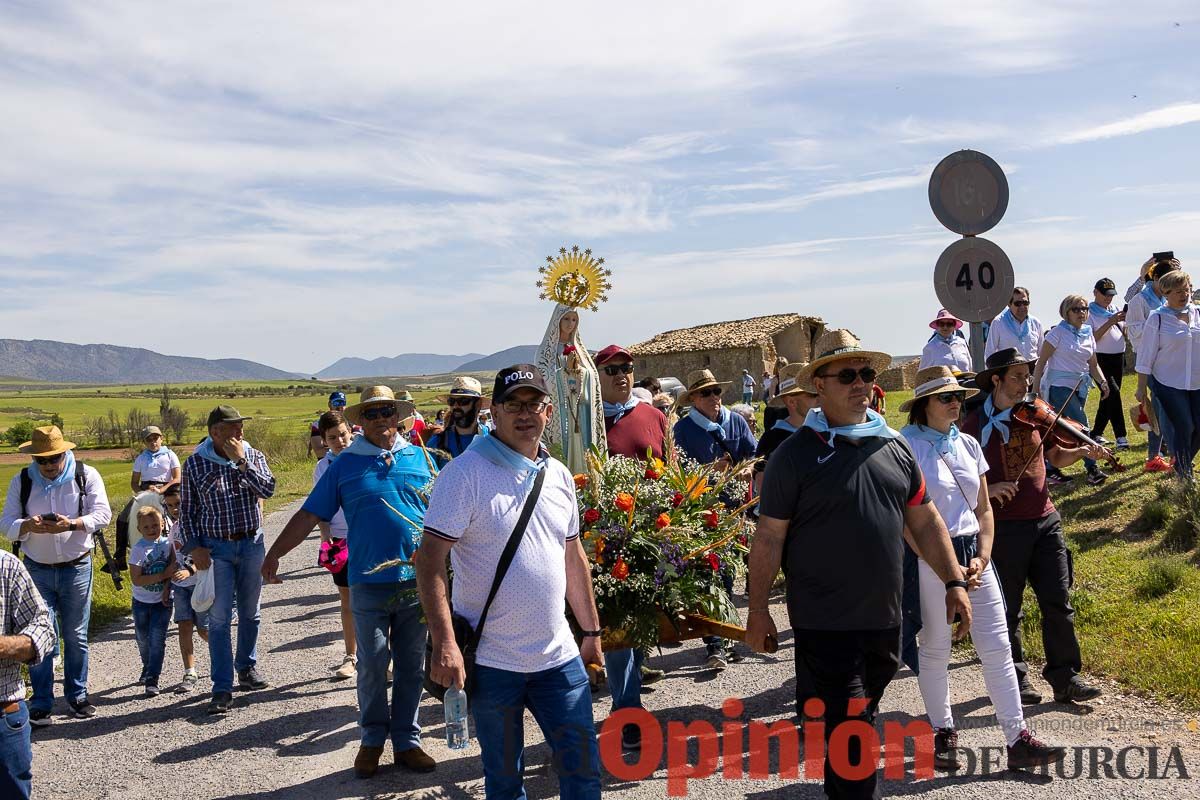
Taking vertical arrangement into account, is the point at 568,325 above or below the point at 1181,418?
above

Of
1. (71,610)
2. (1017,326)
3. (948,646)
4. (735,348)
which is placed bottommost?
(71,610)

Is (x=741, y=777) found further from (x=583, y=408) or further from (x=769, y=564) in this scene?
(x=583, y=408)

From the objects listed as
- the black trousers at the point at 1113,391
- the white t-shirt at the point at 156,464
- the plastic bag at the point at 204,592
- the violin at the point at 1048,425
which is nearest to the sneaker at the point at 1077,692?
the violin at the point at 1048,425

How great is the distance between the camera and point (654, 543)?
18.4ft

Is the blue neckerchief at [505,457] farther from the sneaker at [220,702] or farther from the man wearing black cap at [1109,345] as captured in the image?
the man wearing black cap at [1109,345]

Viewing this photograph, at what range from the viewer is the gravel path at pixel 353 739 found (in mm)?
5367

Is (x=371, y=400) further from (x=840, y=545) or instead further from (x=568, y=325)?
(x=840, y=545)

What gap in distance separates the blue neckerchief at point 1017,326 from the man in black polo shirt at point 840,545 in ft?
26.5

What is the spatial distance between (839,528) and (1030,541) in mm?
2486

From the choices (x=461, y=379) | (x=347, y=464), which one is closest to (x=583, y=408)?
(x=461, y=379)

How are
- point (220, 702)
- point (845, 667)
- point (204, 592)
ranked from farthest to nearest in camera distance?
point (204, 592) < point (220, 702) < point (845, 667)

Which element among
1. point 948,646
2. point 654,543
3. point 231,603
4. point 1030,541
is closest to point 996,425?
point 1030,541

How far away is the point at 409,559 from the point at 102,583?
9.35 metres

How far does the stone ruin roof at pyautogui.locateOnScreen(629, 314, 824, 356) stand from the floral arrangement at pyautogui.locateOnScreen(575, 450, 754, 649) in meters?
37.3
